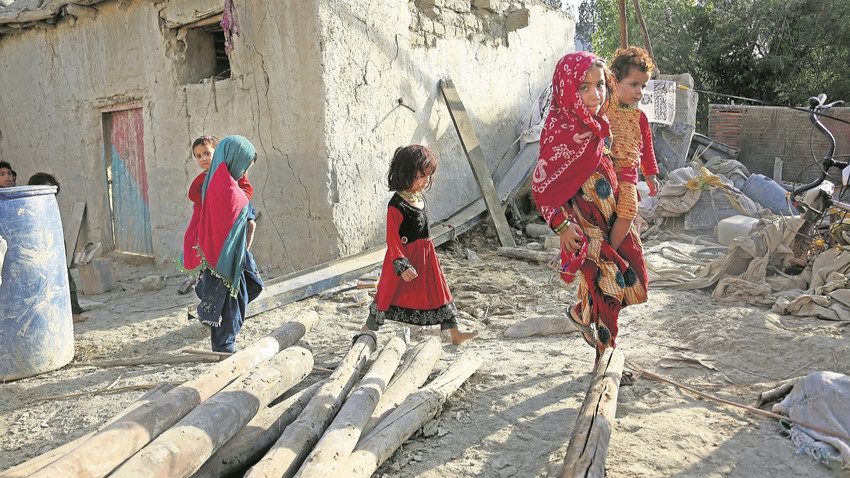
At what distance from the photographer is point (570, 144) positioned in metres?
2.79

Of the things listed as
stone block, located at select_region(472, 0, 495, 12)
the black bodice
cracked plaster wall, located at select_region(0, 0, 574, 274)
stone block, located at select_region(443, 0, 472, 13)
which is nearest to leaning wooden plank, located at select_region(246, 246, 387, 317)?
cracked plaster wall, located at select_region(0, 0, 574, 274)

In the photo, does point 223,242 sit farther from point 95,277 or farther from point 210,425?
point 95,277

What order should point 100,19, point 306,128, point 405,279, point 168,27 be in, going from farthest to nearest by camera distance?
1. point 100,19
2. point 168,27
3. point 306,128
4. point 405,279

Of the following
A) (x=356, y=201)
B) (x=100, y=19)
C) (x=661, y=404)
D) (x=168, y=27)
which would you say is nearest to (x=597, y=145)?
(x=661, y=404)

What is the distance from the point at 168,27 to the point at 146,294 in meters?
3.07

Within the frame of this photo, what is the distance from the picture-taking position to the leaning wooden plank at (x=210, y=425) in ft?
5.87

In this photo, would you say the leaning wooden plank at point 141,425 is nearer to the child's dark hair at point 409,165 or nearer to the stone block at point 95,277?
the child's dark hair at point 409,165

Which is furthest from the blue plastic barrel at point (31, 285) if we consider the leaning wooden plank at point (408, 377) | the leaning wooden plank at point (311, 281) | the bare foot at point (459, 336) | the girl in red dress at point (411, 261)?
the bare foot at point (459, 336)

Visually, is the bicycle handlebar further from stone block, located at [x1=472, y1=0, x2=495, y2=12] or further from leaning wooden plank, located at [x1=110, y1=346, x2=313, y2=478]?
leaning wooden plank, located at [x1=110, y1=346, x2=313, y2=478]

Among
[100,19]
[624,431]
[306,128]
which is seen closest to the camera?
[624,431]

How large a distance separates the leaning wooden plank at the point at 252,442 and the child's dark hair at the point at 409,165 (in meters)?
1.40

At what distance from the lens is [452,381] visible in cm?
291

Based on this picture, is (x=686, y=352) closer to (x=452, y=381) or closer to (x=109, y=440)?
(x=452, y=381)

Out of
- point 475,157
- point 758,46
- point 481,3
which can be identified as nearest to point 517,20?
point 481,3
